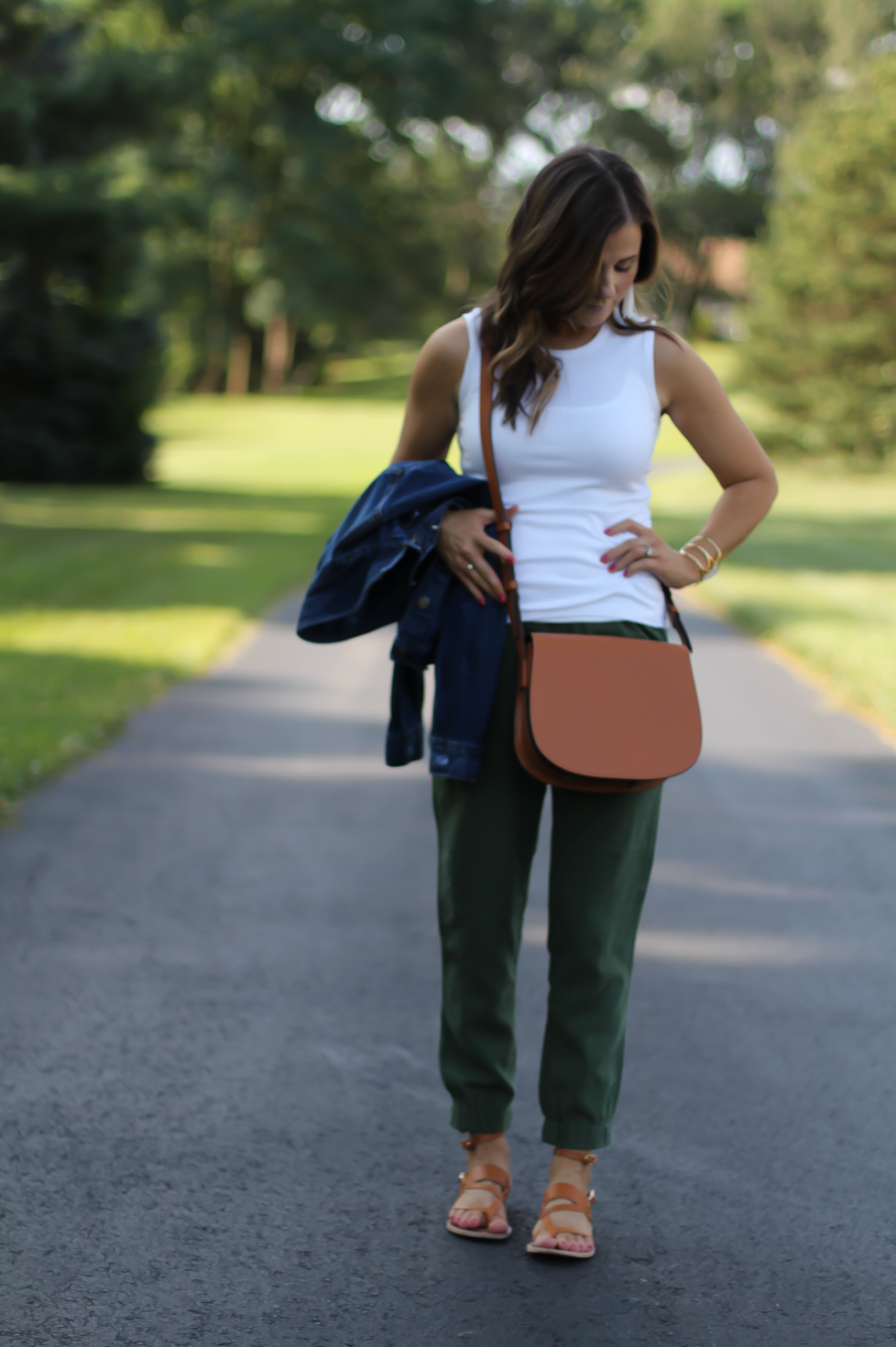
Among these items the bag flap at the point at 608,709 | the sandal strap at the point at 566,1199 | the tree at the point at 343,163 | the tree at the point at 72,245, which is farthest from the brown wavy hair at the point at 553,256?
the tree at the point at 343,163

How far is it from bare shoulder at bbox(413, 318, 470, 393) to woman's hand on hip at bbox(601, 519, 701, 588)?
1.43 ft

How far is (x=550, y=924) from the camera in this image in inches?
106

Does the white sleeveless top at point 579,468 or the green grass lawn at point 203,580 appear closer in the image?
the white sleeveless top at point 579,468

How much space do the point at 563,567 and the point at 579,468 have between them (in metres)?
0.19

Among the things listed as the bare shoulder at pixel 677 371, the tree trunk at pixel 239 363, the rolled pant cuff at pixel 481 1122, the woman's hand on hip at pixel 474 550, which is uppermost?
the tree trunk at pixel 239 363

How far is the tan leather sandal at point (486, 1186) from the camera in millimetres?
2688

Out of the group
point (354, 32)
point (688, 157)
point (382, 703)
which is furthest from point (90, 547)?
point (688, 157)

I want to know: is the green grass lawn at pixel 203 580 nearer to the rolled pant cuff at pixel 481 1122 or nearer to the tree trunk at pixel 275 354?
the rolled pant cuff at pixel 481 1122

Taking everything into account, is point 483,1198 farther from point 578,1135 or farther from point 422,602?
point 422,602

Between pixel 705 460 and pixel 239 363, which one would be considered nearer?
pixel 705 460

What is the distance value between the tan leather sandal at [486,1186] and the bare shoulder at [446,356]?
4.95 feet

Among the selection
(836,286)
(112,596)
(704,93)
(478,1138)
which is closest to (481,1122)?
(478,1138)

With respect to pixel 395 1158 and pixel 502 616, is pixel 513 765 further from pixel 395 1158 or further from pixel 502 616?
pixel 395 1158

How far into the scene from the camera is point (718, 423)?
2.69m
